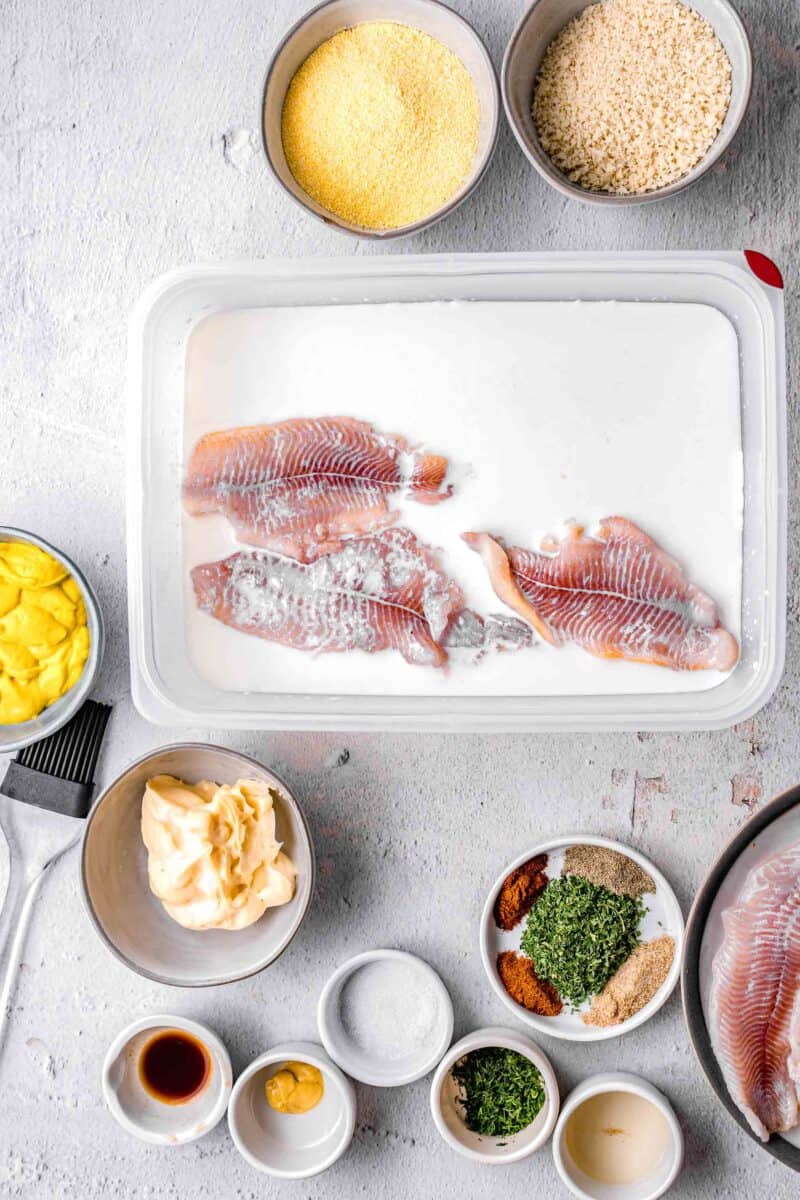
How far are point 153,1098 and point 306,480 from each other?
0.97 meters

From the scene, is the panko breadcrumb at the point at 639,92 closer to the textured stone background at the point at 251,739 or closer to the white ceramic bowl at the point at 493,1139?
the textured stone background at the point at 251,739

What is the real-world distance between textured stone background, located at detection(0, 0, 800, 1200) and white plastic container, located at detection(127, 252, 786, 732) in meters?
0.09

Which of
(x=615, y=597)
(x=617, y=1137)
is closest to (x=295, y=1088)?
(x=617, y=1137)

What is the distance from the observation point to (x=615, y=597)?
5.01 feet

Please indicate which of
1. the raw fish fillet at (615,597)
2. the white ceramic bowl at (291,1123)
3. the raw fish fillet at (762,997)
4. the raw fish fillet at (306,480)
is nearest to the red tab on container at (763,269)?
the raw fish fillet at (615,597)

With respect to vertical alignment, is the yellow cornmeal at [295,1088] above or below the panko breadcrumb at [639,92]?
below

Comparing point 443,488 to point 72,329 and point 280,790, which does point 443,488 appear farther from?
point 72,329

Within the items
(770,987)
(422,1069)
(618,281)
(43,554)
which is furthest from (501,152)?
(422,1069)

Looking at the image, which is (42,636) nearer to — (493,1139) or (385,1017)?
(385,1017)

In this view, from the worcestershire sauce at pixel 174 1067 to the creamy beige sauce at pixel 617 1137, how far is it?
1.85 feet

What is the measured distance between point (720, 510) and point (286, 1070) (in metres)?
1.07

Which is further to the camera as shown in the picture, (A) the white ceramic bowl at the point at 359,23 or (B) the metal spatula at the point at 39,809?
(B) the metal spatula at the point at 39,809

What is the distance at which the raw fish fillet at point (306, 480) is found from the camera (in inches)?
60.6

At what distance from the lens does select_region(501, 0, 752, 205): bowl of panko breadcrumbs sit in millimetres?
1457
